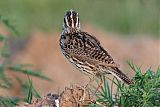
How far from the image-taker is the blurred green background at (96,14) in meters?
20.3

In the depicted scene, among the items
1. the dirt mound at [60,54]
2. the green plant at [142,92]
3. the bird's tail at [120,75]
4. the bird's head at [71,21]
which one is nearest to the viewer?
the green plant at [142,92]

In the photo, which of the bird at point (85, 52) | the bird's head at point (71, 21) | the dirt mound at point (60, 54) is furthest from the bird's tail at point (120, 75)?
the dirt mound at point (60, 54)

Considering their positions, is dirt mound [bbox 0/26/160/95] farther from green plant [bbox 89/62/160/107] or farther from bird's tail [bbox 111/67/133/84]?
green plant [bbox 89/62/160/107]

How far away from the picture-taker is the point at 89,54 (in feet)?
24.4

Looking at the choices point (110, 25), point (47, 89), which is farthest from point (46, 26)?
point (47, 89)

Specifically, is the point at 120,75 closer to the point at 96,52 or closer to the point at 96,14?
the point at 96,52

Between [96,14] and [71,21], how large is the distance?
1325 cm

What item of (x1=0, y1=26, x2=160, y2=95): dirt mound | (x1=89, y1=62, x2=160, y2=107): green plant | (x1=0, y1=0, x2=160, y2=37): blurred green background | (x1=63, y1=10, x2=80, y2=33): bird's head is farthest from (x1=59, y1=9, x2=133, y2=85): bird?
(x1=0, y1=0, x2=160, y2=37): blurred green background

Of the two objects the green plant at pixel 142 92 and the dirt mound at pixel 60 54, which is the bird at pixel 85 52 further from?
the dirt mound at pixel 60 54

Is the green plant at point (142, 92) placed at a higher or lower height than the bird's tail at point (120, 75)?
lower

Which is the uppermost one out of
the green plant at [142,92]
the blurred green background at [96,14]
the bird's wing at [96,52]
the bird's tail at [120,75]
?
the blurred green background at [96,14]

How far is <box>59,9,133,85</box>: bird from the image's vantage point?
Result: 287 inches

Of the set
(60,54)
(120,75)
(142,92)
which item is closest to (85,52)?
(120,75)

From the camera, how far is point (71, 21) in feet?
26.2
